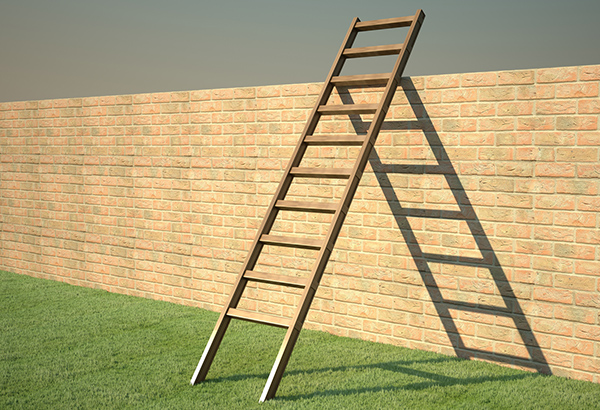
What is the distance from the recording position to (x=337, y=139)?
13.7 ft

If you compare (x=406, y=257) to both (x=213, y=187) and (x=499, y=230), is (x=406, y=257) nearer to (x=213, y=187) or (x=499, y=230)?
(x=499, y=230)

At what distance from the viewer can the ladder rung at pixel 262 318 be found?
11.8 ft

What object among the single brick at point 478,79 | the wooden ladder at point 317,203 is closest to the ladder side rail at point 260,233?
the wooden ladder at point 317,203

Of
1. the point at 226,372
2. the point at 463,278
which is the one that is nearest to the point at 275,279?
the point at 226,372

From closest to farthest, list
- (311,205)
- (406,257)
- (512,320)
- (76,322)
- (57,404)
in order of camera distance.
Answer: (57,404), (311,205), (512,320), (406,257), (76,322)

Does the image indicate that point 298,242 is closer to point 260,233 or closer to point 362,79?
point 260,233

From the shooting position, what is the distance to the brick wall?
4062 millimetres

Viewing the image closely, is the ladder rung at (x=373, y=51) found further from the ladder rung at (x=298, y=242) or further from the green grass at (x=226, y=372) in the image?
the green grass at (x=226, y=372)

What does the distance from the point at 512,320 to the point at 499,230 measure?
0.68m

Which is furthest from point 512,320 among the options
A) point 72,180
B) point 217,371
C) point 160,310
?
point 72,180

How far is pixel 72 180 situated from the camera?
711 centimetres

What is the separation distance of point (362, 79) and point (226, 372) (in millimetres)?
2408

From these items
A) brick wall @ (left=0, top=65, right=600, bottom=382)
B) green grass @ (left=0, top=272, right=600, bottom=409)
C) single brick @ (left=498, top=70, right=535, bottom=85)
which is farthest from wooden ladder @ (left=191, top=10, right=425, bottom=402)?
single brick @ (left=498, top=70, right=535, bottom=85)

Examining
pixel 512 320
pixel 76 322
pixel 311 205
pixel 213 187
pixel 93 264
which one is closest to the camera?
pixel 311 205
